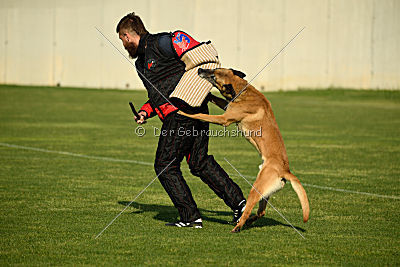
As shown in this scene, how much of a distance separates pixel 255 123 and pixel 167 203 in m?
2.26

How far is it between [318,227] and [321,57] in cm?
2917

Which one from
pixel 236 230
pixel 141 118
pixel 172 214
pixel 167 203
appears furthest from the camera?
pixel 167 203

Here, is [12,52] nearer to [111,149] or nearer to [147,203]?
[111,149]

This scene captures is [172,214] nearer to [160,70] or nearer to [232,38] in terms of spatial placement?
[160,70]

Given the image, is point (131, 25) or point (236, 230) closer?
point (236, 230)

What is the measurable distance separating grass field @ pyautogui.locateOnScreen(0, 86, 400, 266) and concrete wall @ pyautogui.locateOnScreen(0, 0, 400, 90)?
50.3 ft

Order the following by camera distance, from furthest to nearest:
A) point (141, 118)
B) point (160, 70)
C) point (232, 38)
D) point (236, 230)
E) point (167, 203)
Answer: point (232, 38) < point (167, 203) < point (141, 118) < point (160, 70) < point (236, 230)

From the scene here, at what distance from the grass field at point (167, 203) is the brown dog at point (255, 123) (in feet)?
1.71

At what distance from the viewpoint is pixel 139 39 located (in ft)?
22.8

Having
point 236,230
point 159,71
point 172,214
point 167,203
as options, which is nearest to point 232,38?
point 167,203

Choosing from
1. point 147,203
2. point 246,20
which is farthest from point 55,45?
point 147,203

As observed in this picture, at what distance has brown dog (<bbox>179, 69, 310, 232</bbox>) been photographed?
21.7ft

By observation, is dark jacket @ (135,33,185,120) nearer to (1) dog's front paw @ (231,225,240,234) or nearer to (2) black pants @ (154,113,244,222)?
(2) black pants @ (154,113,244,222)

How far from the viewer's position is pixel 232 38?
3525 cm
